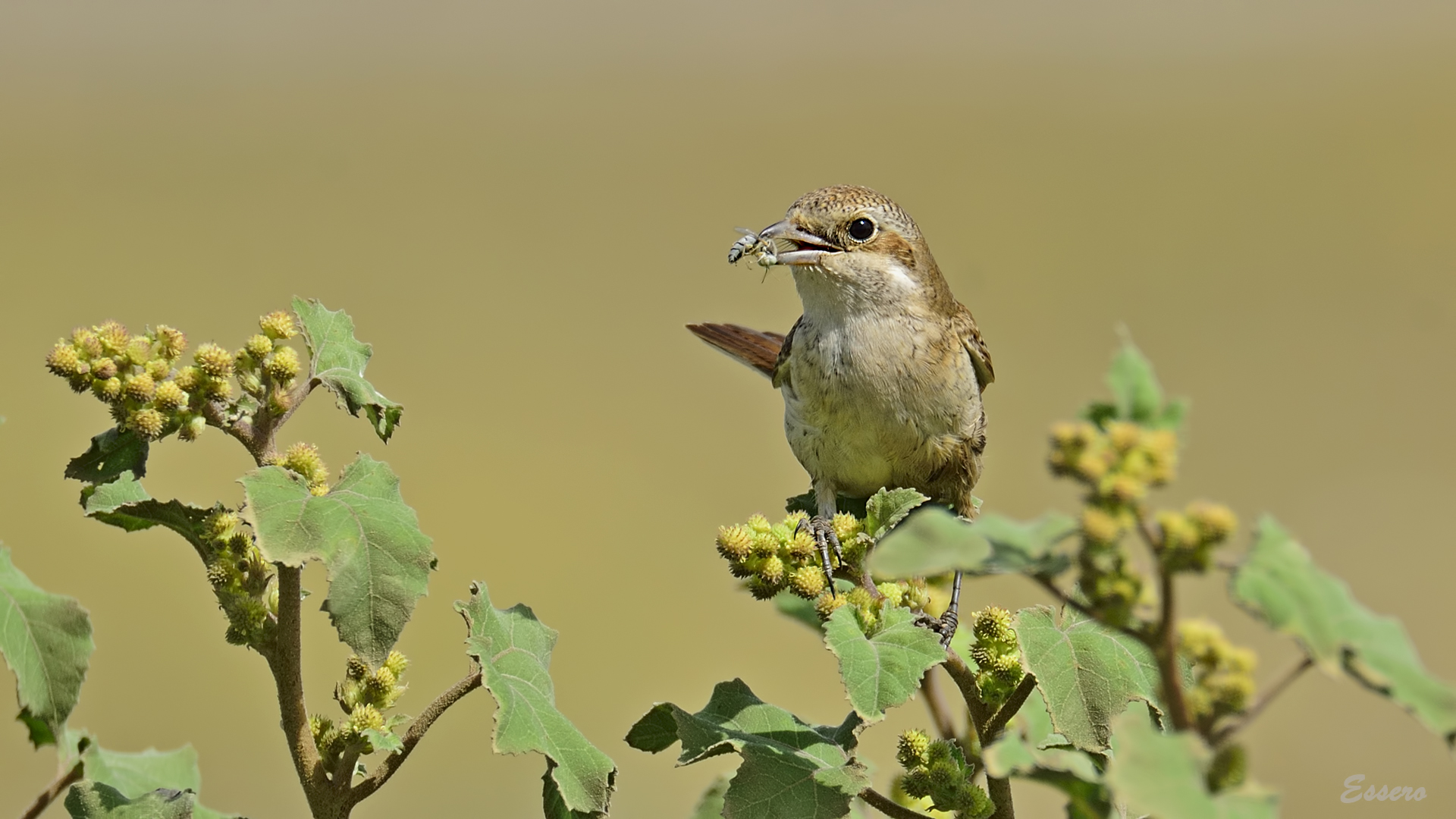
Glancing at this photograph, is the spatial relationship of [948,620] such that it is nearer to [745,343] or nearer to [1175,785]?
[745,343]

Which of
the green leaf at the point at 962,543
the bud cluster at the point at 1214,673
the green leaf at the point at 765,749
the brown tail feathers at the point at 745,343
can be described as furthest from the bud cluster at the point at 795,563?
the brown tail feathers at the point at 745,343

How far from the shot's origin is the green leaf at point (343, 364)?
2.31 m

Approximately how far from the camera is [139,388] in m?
2.10

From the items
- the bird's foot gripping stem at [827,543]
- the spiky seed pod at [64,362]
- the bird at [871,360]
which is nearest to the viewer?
the spiky seed pod at [64,362]

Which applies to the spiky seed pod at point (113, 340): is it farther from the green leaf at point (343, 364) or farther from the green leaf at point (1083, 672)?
the green leaf at point (1083, 672)

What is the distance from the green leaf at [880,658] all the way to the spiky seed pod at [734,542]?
259 millimetres

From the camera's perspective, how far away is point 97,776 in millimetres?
2451

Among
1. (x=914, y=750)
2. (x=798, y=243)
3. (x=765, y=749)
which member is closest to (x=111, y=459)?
(x=765, y=749)

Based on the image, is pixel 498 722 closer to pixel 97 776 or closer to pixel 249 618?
pixel 249 618

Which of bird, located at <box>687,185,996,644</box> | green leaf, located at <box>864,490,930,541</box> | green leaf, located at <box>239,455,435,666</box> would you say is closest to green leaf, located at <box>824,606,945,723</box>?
green leaf, located at <box>864,490,930,541</box>

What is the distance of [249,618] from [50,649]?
362 mm

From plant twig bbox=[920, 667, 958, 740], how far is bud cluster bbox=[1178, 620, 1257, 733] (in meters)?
0.91

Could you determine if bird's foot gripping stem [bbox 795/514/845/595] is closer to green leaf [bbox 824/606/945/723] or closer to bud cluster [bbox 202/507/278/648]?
green leaf [bbox 824/606/945/723]

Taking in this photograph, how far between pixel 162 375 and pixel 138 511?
0.77 ft
